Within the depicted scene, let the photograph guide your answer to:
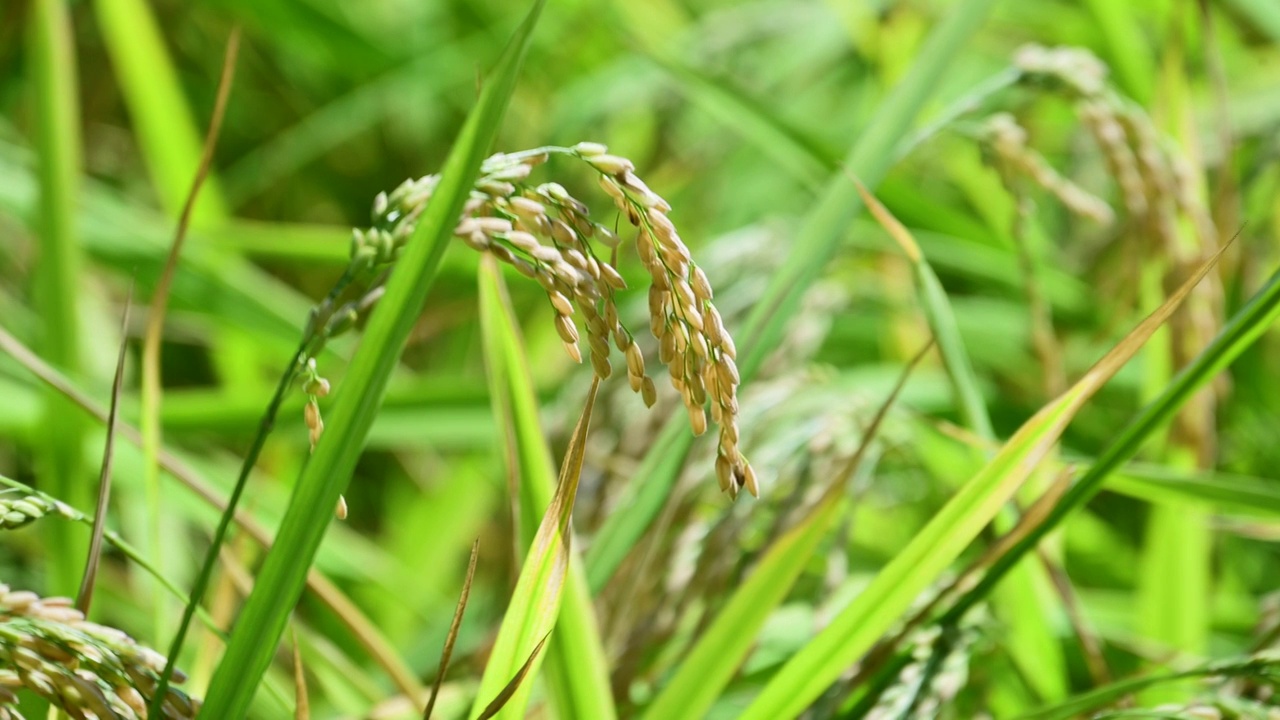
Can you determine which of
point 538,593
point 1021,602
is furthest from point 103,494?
point 1021,602

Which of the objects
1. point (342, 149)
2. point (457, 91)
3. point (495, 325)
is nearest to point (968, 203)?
point (457, 91)

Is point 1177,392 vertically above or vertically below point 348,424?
above

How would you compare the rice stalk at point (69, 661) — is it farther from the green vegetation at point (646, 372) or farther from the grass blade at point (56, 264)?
the grass blade at point (56, 264)

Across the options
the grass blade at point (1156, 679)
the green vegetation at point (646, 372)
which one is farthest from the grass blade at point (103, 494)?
the grass blade at point (1156, 679)

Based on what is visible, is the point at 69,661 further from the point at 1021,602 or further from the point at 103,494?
the point at 1021,602

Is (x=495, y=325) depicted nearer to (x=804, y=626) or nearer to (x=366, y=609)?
(x=804, y=626)

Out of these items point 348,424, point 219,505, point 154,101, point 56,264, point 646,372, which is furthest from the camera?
point 154,101

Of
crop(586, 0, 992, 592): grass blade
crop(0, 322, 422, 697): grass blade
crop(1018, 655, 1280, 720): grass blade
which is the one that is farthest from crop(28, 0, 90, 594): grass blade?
crop(1018, 655, 1280, 720): grass blade
